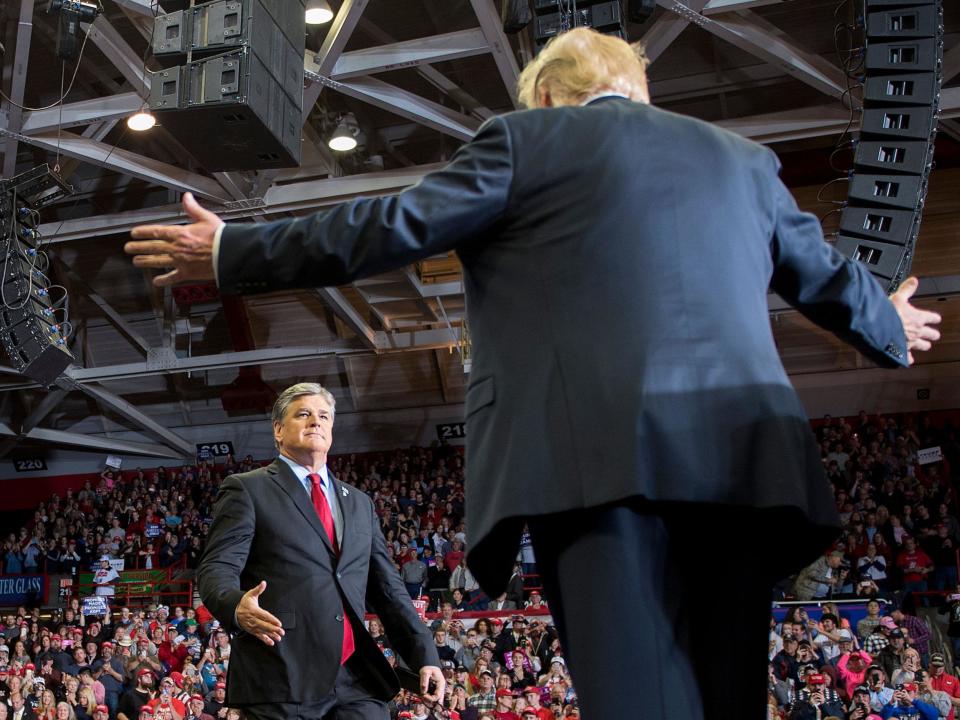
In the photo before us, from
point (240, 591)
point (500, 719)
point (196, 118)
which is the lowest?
point (500, 719)

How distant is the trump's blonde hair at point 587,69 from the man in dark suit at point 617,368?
0.14m

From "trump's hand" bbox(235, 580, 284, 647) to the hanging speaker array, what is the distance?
3.98 m

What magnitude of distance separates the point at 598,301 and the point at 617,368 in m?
0.12

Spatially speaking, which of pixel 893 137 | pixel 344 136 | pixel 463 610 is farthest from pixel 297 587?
pixel 463 610

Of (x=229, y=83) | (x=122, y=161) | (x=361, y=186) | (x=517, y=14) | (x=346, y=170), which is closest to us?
(x=229, y=83)

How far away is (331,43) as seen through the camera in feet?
35.4

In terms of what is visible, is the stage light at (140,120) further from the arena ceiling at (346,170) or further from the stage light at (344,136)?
the stage light at (344,136)

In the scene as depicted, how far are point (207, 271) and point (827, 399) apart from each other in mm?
21356

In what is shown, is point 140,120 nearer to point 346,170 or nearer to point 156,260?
point 346,170

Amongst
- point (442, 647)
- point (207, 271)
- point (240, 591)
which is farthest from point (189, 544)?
point (207, 271)

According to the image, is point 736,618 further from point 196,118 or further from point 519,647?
point 519,647

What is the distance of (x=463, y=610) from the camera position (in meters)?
15.4

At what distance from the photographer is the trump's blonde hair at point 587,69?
201 cm

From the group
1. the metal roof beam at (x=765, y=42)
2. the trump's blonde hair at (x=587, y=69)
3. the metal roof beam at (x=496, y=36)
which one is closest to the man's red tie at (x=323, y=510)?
the trump's blonde hair at (x=587, y=69)
